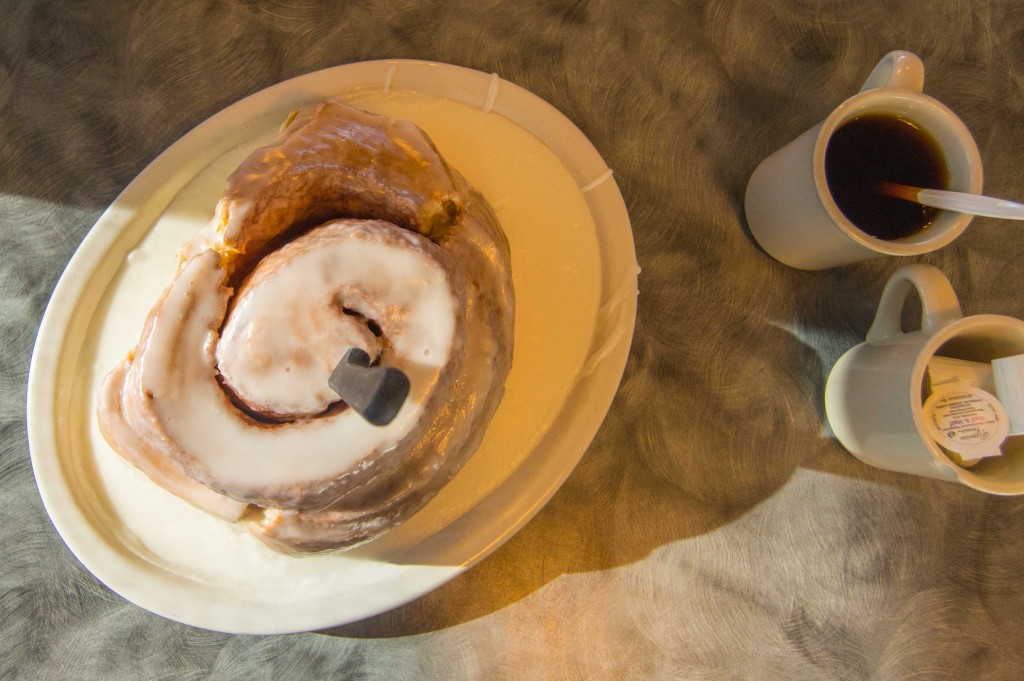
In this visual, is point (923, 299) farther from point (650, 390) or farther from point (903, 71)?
point (650, 390)

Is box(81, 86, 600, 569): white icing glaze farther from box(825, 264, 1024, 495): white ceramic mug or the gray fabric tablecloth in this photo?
box(825, 264, 1024, 495): white ceramic mug

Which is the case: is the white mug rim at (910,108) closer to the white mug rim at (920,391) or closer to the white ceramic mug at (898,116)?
the white ceramic mug at (898,116)

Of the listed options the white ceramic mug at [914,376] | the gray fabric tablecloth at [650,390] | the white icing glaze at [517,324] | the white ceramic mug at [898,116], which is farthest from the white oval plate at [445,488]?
the white ceramic mug at [914,376]

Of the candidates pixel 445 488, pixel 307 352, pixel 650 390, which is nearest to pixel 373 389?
pixel 307 352

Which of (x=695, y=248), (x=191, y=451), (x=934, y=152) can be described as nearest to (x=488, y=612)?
(x=191, y=451)

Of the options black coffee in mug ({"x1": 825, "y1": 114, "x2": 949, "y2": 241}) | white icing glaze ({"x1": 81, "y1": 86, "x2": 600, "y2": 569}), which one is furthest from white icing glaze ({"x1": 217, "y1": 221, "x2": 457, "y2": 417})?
black coffee in mug ({"x1": 825, "y1": 114, "x2": 949, "y2": 241})

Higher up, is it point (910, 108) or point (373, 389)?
point (910, 108)

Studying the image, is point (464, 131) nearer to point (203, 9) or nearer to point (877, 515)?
point (203, 9)
